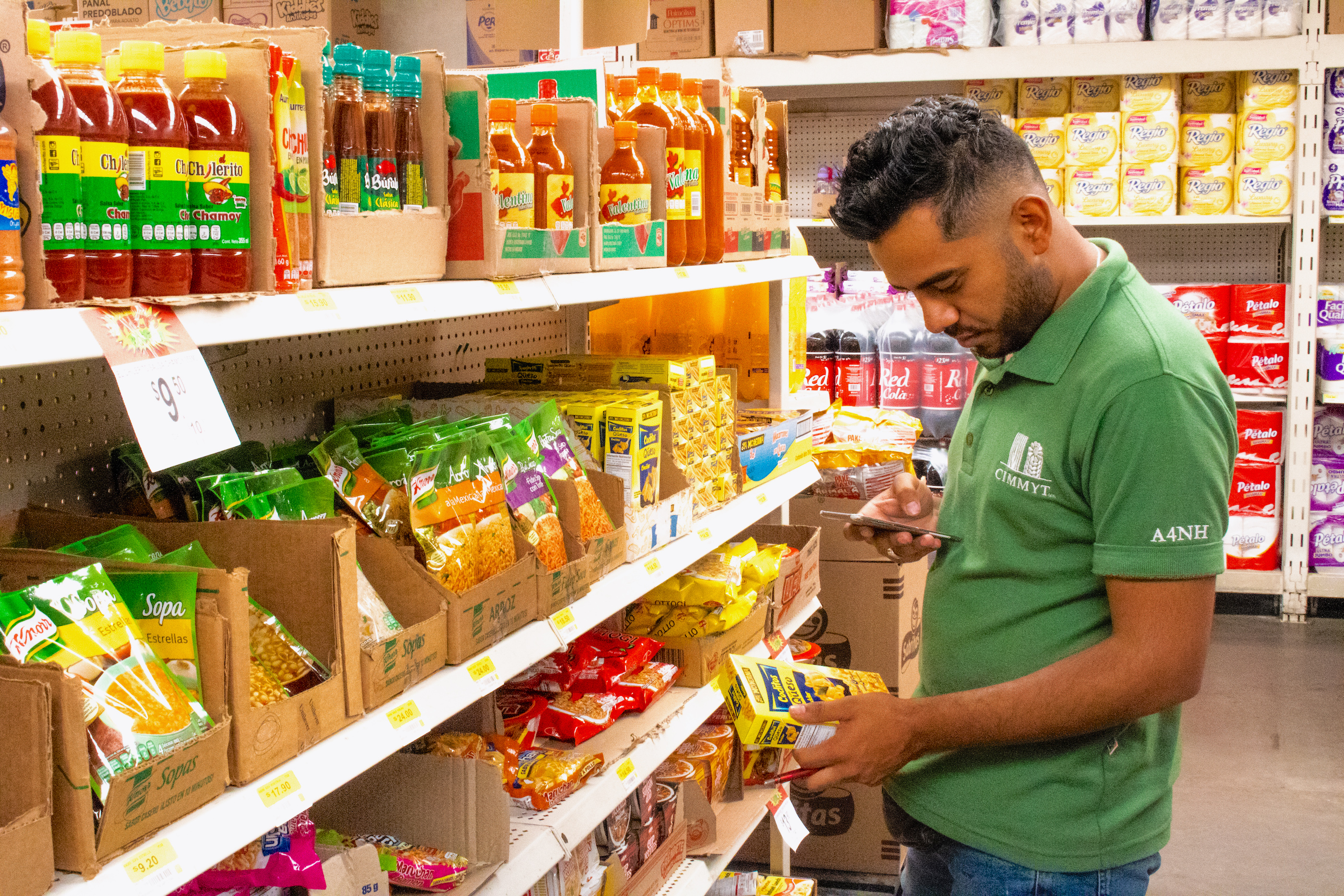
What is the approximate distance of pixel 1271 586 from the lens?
5621 millimetres

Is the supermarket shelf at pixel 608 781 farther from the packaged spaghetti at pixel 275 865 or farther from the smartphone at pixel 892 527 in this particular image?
the smartphone at pixel 892 527

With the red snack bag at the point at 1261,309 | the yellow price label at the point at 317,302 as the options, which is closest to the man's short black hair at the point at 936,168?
the yellow price label at the point at 317,302

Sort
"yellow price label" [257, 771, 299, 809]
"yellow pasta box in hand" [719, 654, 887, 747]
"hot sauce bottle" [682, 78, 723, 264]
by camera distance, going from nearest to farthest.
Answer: "yellow price label" [257, 771, 299, 809] < "yellow pasta box in hand" [719, 654, 887, 747] < "hot sauce bottle" [682, 78, 723, 264]

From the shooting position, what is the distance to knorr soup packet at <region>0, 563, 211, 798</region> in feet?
3.53

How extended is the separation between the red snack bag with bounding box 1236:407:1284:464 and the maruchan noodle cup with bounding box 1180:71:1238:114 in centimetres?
136

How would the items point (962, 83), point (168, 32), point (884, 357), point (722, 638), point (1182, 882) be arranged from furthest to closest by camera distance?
point (962, 83) < point (884, 357) < point (1182, 882) < point (722, 638) < point (168, 32)

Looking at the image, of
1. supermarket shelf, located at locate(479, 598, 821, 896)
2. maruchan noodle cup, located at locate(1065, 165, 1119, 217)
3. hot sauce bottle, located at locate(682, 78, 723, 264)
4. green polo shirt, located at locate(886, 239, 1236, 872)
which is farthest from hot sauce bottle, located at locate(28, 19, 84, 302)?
maruchan noodle cup, located at locate(1065, 165, 1119, 217)

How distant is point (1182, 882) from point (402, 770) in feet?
8.37

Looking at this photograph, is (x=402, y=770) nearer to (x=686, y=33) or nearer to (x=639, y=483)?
(x=639, y=483)

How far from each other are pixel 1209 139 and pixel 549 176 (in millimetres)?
4424

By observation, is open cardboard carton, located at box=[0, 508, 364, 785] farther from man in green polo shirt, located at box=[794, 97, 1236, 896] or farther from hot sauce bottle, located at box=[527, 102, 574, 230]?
hot sauce bottle, located at box=[527, 102, 574, 230]

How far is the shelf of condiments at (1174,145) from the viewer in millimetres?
5371

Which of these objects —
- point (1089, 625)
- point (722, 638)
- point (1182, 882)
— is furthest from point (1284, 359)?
point (1089, 625)

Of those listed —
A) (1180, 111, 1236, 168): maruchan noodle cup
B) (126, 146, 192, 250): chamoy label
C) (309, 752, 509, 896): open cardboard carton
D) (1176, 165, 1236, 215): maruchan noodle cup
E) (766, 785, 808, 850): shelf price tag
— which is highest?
(1180, 111, 1236, 168): maruchan noodle cup
